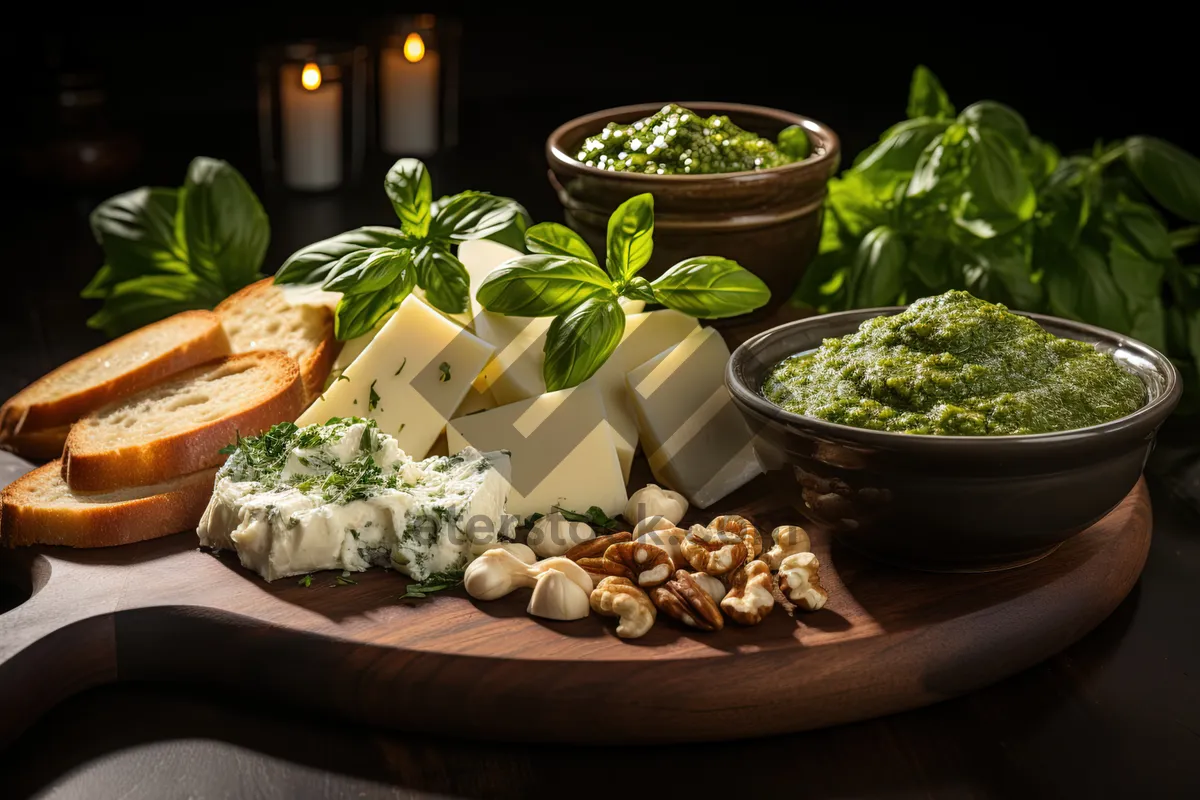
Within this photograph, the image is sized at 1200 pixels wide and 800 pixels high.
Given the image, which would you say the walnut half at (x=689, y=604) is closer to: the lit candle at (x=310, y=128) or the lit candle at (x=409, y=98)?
the lit candle at (x=310, y=128)

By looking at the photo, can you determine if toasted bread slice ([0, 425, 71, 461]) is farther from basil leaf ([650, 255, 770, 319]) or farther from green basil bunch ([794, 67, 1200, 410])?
green basil bunch ([794, 67, 1200, 410])

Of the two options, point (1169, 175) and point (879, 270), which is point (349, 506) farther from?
point (1169, 175)

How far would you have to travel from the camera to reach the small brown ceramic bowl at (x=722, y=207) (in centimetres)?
232

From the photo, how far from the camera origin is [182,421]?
83.3 inches

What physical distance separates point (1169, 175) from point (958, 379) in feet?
3.98

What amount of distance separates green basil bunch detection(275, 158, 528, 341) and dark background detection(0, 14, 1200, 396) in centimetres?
131

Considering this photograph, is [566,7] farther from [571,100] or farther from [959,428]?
[959,428]

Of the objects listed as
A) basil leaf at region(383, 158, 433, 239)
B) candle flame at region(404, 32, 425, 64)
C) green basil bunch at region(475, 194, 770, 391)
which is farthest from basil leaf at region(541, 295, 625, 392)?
candle flame at region(404, 32, 425, 64)

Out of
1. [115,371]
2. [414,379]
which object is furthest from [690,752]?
[115,371]

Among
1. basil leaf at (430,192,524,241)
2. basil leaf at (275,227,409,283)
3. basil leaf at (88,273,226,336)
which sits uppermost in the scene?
basil leaf at (430,192,524,241)

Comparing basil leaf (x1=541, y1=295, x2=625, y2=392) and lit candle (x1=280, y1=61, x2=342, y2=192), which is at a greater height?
basil leaf (x1=541, y1=295, x2=625, y2=392)

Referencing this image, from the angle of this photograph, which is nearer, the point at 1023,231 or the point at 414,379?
the point at 414,379

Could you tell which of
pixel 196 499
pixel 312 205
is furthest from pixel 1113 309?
pixel 312 205

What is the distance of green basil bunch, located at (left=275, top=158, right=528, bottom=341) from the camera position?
212 cm
